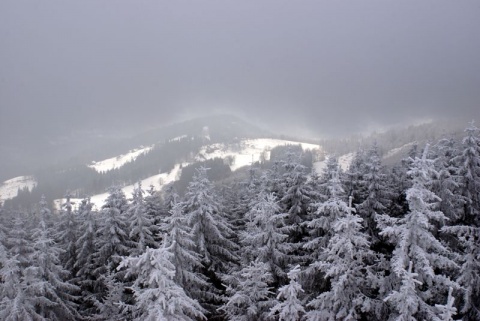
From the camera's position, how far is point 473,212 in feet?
56.4

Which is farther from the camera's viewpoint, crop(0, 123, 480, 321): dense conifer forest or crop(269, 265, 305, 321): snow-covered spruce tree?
crop(269, 265, 305, 321): snow-covered spruce tree

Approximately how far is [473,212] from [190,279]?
16651mm

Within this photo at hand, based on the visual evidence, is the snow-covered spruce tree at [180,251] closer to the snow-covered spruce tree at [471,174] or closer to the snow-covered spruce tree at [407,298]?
the snow-covered spruce tree at [407,298]

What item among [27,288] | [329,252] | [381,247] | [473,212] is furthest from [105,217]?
[473,212]

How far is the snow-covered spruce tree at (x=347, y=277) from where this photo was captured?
1328cm

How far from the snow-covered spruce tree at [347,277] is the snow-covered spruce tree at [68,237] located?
969 inches

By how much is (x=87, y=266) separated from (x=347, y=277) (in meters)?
23.1

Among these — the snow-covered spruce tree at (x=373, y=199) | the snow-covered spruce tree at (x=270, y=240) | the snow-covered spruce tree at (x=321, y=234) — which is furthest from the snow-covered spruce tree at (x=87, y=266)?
the snow-covered spruce tree at (x=373, y=199)

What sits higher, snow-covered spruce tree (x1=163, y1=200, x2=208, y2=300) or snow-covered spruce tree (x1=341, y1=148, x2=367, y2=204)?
snow-covered spruce tree (x1=341, y1=148, x2=367, y2=204)

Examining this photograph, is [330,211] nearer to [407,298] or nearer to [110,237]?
[407,298]

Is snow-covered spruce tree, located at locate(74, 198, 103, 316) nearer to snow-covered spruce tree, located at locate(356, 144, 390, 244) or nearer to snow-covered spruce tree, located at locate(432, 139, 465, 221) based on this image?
snow-covered spruce tree, located at locate(356, 144, 390, 244)

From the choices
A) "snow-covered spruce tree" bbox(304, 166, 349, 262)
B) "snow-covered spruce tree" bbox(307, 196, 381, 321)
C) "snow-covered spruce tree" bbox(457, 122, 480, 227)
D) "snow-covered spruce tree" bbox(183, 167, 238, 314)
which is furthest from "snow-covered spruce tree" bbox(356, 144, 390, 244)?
"snow-covered spruce tree" bbox(183, 167, 238, 314)

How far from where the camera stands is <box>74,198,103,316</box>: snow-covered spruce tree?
26609 millimetres

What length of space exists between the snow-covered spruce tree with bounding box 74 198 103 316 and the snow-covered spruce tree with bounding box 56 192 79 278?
72 cm
